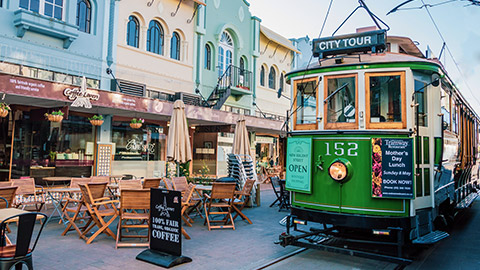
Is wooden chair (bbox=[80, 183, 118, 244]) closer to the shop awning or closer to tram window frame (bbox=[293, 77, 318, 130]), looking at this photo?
tram window frame (bbox=[293, 77, 318, 130])

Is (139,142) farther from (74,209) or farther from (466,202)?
(466,202)

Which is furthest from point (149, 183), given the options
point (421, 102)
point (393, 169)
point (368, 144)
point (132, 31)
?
point (132, 31)

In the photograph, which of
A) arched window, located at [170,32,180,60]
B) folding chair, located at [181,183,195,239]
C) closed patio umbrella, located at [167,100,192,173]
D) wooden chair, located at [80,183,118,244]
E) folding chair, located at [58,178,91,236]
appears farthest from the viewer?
arched window, located at [170,32,180,60]

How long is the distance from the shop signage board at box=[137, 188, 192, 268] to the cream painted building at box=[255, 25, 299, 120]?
56.0 feet

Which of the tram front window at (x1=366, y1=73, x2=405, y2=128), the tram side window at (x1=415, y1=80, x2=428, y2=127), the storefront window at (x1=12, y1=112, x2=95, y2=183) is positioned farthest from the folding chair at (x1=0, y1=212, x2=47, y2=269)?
the storefront window at (x1=12, y1=112, x2=95, y2=183)

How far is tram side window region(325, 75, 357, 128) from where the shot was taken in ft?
19.2

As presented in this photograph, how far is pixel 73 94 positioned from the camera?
1034 cm

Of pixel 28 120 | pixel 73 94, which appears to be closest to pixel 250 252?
pixel 73 94

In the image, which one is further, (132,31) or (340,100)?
(132,31)

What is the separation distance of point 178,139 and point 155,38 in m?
7.36

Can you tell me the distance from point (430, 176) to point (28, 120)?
1098 centimetres

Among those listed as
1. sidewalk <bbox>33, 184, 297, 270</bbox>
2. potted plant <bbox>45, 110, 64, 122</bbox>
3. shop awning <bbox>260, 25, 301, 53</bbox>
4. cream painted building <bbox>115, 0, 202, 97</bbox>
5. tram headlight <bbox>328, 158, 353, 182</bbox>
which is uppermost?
shop awning <bbox>260, 25, 301, 53</bbox>

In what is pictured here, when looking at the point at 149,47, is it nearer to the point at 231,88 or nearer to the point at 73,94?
the point at 231,88

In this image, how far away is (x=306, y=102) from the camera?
635 cm
